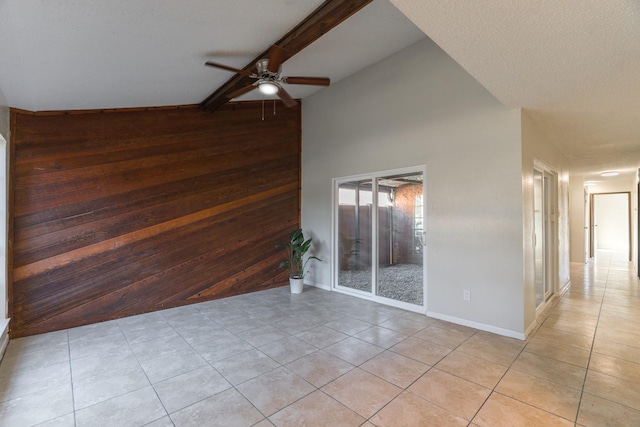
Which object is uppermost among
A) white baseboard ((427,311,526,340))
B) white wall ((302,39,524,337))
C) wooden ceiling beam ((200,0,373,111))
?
wooden ceiling beam ((200,0,373,111))

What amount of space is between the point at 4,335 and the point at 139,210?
5.71 feet

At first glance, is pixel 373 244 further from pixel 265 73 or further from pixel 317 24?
pixel 317 24

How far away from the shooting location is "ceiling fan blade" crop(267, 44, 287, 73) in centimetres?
258

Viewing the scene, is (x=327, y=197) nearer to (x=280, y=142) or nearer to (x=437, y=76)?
(x=280, y=142)

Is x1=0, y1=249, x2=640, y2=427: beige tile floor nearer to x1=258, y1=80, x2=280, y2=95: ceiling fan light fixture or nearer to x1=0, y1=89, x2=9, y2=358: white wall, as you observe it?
x1=0, y1=89, x2=9, y2=358: white wall

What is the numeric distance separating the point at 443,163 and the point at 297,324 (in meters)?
2.62

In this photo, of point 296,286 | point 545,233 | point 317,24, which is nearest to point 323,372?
point 296,286

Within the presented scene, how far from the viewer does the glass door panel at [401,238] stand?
3.98 m

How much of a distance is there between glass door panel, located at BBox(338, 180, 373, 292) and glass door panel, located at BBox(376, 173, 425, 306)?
0.72ft

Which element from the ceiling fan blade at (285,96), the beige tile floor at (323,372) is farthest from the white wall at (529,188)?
the ceiling fan blade at (285,96)

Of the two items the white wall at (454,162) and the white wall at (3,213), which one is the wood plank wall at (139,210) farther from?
the white wall at (454,162)

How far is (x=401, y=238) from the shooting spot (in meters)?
4.28

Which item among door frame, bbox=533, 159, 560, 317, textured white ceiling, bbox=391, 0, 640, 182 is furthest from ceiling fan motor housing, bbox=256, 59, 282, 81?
door frame, bbox=533, 159, 560, 317

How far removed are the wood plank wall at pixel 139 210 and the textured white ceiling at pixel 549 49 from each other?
11.7 feet
